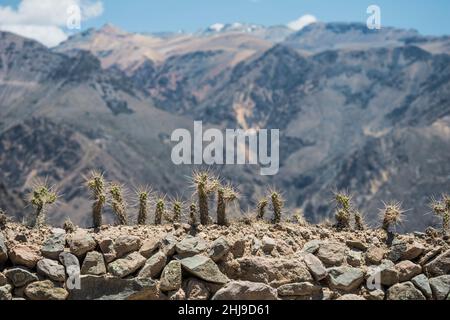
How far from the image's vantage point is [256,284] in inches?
475

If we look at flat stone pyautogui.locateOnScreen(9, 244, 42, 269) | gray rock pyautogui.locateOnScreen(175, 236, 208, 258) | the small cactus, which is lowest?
flat stone pyautogui.locateOnScreen(9, 244, 42, 269)

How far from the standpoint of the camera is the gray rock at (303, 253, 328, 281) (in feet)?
40.8

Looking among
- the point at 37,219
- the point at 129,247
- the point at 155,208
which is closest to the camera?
the point at 129,247

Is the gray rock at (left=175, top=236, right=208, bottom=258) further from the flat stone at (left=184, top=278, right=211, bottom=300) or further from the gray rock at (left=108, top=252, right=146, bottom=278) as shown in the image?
the gray rock at (left=108, top=252, right=146, bottom=278)

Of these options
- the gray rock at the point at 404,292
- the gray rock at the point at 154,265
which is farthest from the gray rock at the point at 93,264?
the gray rock at the point at 404,292

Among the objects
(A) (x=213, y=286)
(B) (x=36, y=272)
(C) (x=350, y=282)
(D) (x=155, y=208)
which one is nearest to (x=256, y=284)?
(A) (x=213, y=286)

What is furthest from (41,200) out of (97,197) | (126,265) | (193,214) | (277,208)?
(277,208)

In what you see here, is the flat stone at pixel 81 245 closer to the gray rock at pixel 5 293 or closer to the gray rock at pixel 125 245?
the gray rock at pixel 125 245

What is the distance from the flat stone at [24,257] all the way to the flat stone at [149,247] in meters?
1.86

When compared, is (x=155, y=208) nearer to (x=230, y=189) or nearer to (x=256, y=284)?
(x=230, y=189)

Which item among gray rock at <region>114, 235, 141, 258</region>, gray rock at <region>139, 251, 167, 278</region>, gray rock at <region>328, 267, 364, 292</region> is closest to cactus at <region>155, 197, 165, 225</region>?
gray rock at <region>114, 235, 141, 258</region>

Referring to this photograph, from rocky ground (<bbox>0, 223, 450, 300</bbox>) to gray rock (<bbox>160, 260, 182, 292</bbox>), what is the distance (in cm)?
2

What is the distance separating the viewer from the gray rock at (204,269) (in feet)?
39.5
